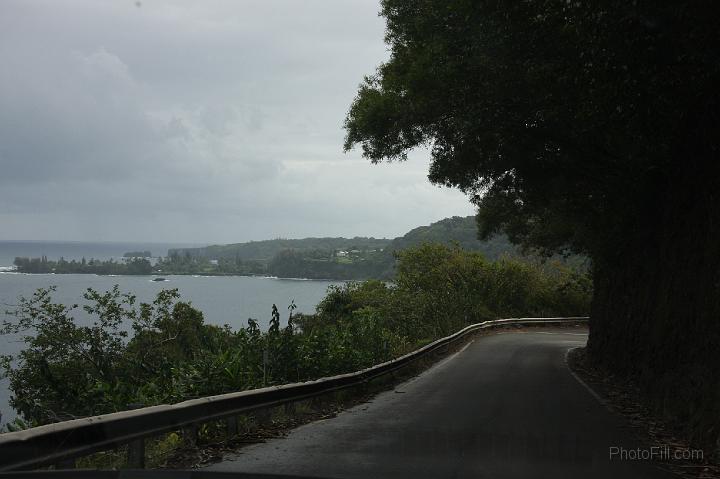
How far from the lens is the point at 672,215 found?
13.0 meters

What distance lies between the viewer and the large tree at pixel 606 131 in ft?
27.9

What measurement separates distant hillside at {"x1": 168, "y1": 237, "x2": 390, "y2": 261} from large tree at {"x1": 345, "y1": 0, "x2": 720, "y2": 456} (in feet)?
353

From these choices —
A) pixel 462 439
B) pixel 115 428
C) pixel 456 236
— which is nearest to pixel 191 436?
pixel 115 428

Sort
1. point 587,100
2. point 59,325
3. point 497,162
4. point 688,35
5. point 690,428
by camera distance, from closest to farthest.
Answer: point 688,35, point 690,428, point 587,100, point 497,162, point 59,325

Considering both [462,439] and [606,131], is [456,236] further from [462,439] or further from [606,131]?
[462,439]

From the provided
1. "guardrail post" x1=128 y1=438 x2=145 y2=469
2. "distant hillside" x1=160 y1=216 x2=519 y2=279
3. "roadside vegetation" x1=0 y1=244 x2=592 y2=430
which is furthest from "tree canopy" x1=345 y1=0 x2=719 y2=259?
"distant hillside" x1=160 y1=216 x2=519 y2=279

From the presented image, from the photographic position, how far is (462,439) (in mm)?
8242

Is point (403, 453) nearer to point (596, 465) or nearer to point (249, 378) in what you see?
point (596, 465)

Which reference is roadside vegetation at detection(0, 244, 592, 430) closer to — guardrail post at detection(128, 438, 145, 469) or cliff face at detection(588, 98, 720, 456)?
guardrail post at detection(128, 438, 145, 469)

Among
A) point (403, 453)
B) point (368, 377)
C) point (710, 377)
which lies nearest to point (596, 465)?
point (403, 453)

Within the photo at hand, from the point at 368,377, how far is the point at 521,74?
690 centimetres

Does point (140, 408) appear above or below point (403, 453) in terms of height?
above

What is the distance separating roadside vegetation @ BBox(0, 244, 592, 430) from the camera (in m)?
10.6

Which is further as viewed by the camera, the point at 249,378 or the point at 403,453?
the point at 249,378
